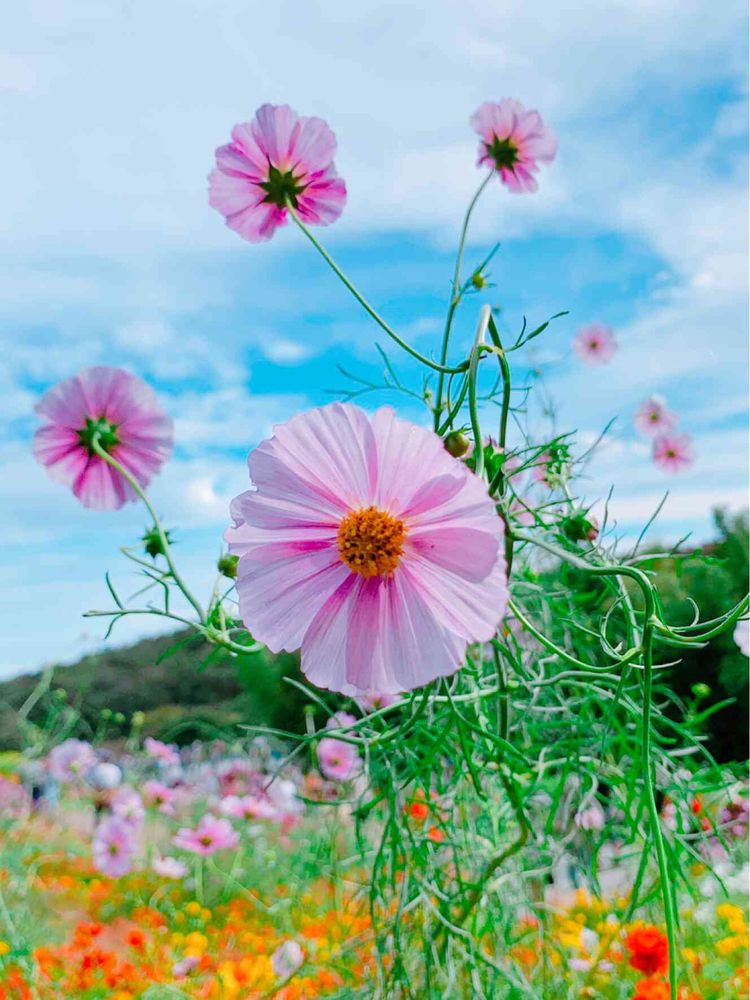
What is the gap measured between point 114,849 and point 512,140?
145cm

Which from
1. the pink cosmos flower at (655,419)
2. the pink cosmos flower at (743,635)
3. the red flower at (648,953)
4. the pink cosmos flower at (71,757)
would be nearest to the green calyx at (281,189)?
the pink cosmos flower at (743,635)

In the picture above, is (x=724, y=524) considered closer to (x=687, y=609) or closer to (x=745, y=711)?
(x=687, y=609)

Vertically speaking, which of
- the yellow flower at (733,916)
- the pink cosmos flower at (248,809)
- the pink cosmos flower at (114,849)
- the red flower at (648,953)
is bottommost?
the yellow flower at (733,916)

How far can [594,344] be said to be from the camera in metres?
1.86

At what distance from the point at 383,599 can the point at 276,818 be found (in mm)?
1913

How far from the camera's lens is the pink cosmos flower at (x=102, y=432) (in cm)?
68

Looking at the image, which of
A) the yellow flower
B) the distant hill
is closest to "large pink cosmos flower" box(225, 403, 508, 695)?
the yellow flower

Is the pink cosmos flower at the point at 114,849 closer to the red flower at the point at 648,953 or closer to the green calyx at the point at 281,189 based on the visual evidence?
the red flower at the point at 648,953

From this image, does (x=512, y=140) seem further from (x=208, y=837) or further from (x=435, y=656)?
(x=208, y=837)

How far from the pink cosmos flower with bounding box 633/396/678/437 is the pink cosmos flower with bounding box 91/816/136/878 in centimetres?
119

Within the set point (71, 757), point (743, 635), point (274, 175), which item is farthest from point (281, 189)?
point (71, 757)

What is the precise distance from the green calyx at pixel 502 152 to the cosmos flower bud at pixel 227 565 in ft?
1.57

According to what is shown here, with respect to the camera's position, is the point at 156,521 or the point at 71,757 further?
the point at 71,757

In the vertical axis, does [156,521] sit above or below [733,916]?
above
